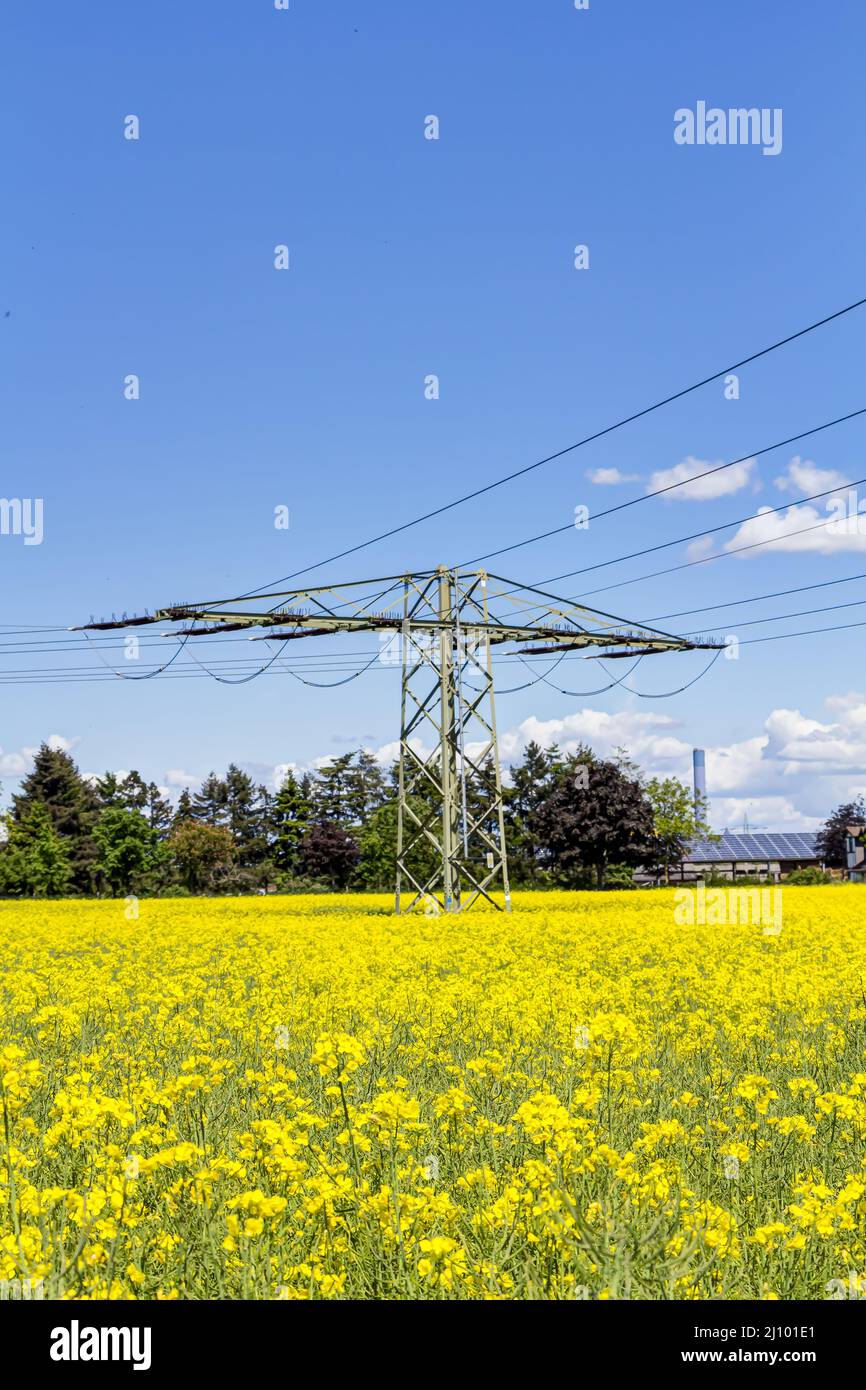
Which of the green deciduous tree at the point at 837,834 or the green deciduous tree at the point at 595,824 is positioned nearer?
the green deciduous tree at the point at 595,824

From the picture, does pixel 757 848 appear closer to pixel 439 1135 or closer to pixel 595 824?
pixel 595 824

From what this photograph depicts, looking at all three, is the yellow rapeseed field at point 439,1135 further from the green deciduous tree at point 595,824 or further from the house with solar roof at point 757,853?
the house with solar roof at point 757,853

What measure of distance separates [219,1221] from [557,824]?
66.3m

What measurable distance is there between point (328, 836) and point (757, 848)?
5659 centimetres

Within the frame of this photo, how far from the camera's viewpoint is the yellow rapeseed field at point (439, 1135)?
4.02m

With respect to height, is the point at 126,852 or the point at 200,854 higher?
the point at 126,852

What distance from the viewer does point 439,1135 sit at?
235 inches

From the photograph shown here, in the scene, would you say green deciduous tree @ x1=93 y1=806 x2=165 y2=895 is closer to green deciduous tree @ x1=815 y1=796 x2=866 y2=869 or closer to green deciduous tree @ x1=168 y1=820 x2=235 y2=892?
green deciduous tree @ x1=168 y1=820 x2=235 y2=892

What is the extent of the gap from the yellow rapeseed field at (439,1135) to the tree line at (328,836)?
1362 inches

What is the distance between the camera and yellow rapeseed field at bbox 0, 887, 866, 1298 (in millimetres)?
4023

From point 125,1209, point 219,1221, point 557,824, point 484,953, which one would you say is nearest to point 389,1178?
point 219,1221

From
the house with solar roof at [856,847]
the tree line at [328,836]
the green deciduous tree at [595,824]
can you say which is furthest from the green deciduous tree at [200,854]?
the house with solar roof at [856,847]

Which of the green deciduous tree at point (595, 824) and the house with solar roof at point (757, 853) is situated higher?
the green deciduous tree at point (595, 824)

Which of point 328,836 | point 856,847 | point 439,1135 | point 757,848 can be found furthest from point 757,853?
point 439,1135
